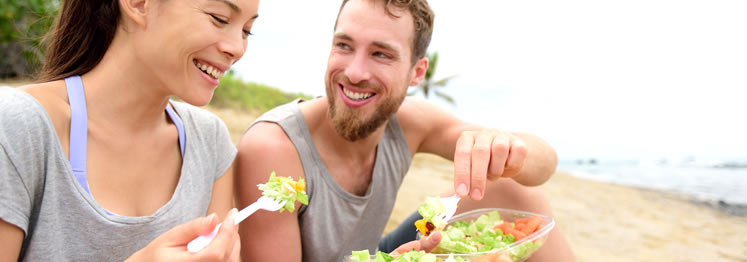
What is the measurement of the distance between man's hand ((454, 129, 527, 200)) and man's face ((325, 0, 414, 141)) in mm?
729

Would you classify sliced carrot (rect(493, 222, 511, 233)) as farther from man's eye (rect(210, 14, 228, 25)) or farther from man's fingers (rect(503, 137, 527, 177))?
man's eye (rect(210, 14, 228, 25))

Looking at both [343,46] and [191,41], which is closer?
[191,41]

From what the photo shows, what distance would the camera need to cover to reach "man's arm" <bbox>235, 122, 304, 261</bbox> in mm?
2268

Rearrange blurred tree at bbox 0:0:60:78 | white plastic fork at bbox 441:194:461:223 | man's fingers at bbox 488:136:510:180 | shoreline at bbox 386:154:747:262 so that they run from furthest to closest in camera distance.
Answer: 1. blurred tree at bbox 0:0:60:78
2. shoreline at bbox 386:154:747:262
3. man's fingers at bbox 488:136:510:180
4. white plastic fork at bbox 441:194:461:223

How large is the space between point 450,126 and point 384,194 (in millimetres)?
643

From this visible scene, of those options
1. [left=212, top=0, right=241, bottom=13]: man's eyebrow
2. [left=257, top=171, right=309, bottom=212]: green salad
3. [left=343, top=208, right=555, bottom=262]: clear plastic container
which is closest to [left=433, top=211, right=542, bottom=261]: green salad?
[left=343, top=208, right=555, bottom=262]: clear plastic container

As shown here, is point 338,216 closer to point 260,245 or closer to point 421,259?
point 260,245

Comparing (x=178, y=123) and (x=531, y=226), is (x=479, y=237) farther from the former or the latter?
(x=178, y=123)

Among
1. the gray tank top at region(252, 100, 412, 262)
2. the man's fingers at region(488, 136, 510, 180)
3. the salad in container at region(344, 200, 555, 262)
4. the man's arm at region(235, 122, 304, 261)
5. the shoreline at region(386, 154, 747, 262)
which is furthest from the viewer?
the shoreline at region(386, 154, 747, 262)

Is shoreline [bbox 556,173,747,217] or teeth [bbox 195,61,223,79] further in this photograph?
shoreline [bbox 556,173,747,217]

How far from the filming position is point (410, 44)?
269 centimetres

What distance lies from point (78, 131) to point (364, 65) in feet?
4.47

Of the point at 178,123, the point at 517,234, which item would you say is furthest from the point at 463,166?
the point at 178,123

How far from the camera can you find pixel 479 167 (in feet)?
6.10
